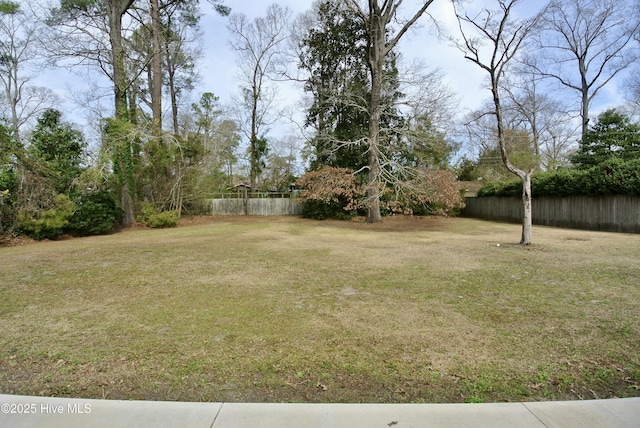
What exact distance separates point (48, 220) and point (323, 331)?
11.8 meters

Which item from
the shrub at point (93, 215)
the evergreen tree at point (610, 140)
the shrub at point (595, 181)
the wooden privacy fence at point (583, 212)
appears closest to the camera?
the shrub at point (595, 181)

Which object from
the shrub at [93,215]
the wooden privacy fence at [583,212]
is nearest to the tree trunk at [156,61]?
the shrub at [93,215]

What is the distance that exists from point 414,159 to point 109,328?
1837 centimetres

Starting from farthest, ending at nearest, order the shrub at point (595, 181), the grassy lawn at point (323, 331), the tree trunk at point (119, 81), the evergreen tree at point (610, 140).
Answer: the evergreen tree at point (610, 140) < the tree trunk at point (119, 81) < the shrub at point (595, 181) < the grassy lawn at point (323, 331)

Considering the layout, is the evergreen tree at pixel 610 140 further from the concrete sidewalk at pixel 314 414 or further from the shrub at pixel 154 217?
the shrub at pixel 154 217

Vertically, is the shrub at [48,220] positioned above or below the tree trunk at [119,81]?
below

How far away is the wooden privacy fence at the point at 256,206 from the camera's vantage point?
78.0 ft

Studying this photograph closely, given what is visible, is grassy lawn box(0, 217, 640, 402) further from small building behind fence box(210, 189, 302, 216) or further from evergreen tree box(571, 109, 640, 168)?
evergreen tree box(571, 109, 640, 168)

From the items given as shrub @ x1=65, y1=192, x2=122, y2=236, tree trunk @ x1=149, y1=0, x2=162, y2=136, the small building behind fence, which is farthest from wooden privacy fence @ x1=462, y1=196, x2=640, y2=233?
shrub @ x1=65, y1=192, x2=122, y2=236

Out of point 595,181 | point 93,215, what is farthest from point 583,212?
point 93,215

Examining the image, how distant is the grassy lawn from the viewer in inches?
94.3

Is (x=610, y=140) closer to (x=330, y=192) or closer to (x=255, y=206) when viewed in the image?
(x=330, y=192)

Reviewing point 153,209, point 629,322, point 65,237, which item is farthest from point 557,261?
point 153,209

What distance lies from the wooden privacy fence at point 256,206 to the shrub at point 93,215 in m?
10.00
